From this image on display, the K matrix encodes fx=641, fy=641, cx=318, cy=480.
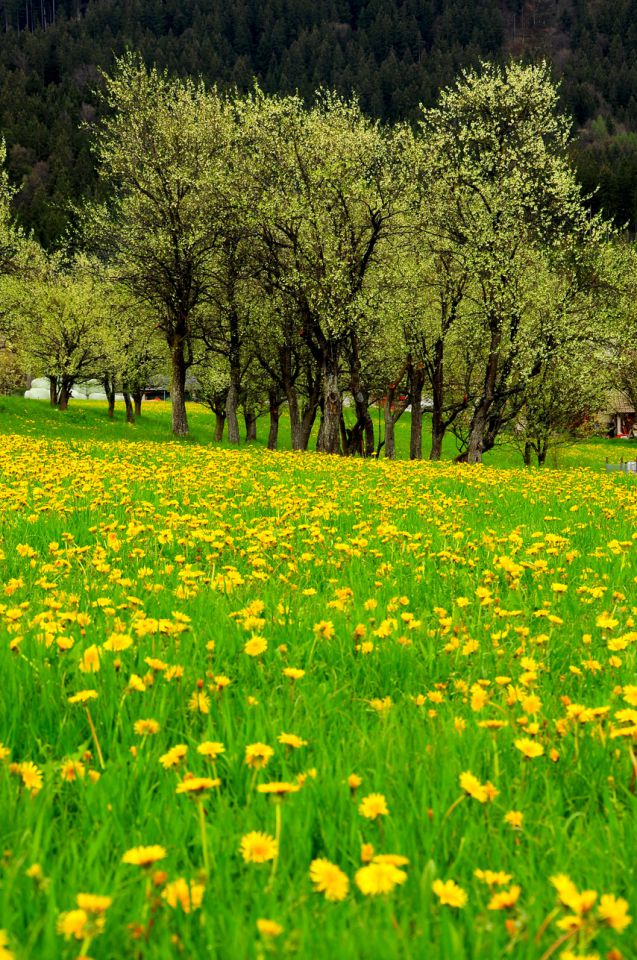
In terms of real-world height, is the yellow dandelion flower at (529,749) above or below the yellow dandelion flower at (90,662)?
below

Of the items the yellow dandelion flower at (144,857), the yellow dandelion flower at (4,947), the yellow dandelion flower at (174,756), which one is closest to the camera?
the yellow dandelion flower at (4,947)

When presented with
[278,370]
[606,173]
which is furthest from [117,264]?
[606,173]

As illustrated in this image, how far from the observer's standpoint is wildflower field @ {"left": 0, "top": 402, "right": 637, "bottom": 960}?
1.67 meters

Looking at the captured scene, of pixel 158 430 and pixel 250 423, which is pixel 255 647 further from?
pixel 250 423

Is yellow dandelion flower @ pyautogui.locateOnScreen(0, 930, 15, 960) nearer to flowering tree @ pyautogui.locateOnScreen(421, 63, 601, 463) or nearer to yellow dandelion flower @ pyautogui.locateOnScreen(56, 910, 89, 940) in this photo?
yellow dandelion flower @ pyautogui.locateOnScreen(56, 910, 89, 940)

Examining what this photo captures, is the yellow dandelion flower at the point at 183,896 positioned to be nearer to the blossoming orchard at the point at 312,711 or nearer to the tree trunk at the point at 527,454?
the blossoming orchard at the point at 312,711

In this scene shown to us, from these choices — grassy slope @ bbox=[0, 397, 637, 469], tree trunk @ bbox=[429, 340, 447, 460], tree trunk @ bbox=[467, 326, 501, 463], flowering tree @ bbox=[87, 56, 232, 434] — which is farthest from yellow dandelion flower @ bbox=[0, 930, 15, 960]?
tree trunk @ bbox=[429, 340, 447, 460]

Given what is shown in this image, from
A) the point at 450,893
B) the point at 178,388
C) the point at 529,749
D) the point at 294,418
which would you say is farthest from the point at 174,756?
the point at 294,418

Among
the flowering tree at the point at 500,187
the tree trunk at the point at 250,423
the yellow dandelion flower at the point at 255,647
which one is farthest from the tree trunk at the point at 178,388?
the yellow dandelion flower at the point at 255,647

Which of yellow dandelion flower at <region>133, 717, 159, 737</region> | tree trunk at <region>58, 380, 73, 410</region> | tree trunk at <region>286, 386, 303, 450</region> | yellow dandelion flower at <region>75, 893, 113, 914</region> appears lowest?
yellow dandelion flower at <region>133, 717, 159, 737</region>

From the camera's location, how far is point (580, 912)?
1.43 meters

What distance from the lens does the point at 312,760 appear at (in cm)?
268

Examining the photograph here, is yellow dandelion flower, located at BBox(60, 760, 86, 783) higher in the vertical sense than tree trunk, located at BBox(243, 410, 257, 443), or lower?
lower

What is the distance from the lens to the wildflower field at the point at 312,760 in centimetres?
167
